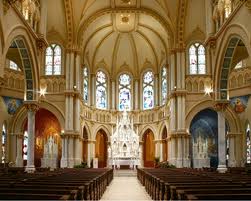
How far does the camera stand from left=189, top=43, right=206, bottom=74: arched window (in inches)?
1800

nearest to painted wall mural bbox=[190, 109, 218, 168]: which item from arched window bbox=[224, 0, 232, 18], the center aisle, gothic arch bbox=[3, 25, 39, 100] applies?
arched window bbox=[224, 0, 232, 18]

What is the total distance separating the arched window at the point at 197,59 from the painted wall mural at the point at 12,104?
62.1ft

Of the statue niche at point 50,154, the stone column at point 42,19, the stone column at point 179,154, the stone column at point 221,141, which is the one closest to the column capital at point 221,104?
the stone column at point 221,141

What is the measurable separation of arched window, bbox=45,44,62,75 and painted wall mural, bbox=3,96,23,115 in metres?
4.86

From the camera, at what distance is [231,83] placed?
142 feet

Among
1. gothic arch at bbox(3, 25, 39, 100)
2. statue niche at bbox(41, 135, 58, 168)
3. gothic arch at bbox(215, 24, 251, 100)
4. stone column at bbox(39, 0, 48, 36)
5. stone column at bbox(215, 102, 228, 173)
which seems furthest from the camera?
statue niche at bbox(41, 135, 58, 168)

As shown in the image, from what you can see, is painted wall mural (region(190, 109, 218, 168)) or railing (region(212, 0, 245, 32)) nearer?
railing (region(212, 0, 245, 32))

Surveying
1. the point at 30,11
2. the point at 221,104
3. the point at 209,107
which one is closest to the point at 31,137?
the point at 30,11

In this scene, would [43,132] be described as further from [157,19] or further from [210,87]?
[210,87]

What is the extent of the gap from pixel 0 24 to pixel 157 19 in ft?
84.5

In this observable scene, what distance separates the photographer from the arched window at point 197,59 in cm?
4572

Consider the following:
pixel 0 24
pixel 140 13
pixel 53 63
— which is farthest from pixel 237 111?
pixel 0 24

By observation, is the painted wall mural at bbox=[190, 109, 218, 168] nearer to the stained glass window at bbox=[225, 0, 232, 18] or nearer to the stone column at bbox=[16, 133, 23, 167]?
the stone column at bbox=[16, 133, 23, 167]

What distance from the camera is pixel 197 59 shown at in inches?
1818
